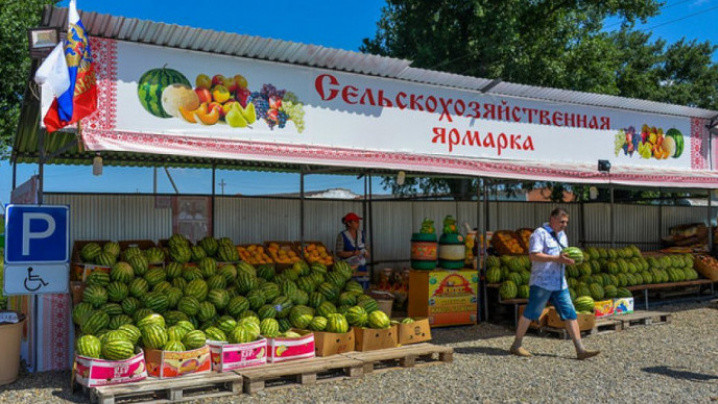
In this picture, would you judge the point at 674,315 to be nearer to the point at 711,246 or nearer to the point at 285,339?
the point at 711,246

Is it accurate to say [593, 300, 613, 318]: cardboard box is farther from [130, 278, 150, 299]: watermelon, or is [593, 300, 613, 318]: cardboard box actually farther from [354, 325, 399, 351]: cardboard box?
[130, 278, 150, 299]: watermelon

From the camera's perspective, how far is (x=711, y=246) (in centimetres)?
1535

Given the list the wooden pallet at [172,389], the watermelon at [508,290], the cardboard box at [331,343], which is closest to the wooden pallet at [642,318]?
the watermelon at [508,290]

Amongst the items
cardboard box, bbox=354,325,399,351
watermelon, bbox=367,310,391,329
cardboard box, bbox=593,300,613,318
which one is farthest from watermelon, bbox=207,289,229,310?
cardboard box, bbox=593,300,613,318

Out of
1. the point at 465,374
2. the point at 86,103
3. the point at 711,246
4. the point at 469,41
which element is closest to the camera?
the point at 86,103

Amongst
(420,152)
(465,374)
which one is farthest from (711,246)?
(465,374)

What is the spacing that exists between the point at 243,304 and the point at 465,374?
8.59 ft

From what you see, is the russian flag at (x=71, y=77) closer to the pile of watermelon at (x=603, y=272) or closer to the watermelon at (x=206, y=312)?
the watermelon at (x=206, y=312)

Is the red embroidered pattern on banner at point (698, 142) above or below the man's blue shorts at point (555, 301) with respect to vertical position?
above

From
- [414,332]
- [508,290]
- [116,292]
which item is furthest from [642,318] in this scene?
[116,292]

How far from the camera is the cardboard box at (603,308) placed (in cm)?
1016

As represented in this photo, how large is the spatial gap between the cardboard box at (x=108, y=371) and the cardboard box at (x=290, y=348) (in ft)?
4.46

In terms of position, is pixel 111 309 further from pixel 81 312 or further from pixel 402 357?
pixel 402 357

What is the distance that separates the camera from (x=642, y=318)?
10.2 meters
